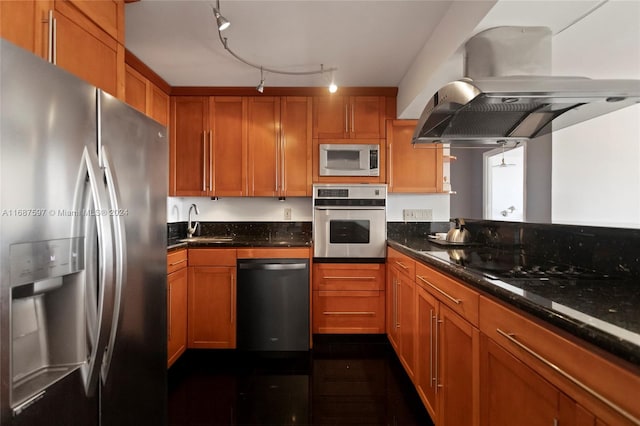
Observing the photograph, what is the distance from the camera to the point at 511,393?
1.01 meters

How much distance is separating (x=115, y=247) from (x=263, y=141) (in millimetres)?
2132

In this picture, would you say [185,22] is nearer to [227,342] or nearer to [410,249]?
[410,249]

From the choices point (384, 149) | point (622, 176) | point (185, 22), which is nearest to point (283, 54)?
point (185, 22)

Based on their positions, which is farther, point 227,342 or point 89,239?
point 227,342

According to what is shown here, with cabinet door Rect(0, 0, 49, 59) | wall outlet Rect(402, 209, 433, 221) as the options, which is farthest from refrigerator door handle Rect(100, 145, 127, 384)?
wall outlet Rect(402, 209, 433, 221)

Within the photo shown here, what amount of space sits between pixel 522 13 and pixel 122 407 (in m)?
2.33

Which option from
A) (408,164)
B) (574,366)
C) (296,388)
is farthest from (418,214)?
(574,366)

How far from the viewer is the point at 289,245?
8.96ft

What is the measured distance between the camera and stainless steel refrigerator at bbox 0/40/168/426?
2.69ft

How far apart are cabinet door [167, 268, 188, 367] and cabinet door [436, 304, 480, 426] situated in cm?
191

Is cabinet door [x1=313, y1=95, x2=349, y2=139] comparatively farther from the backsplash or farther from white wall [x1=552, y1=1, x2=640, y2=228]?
white wall [x1=552, y1=1, x2=640, y2=228]

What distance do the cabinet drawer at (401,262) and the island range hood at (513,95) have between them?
0.84 meters

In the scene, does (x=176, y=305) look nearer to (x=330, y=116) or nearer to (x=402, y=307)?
(x=402, y=307)

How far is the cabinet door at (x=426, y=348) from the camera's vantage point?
1.69m
